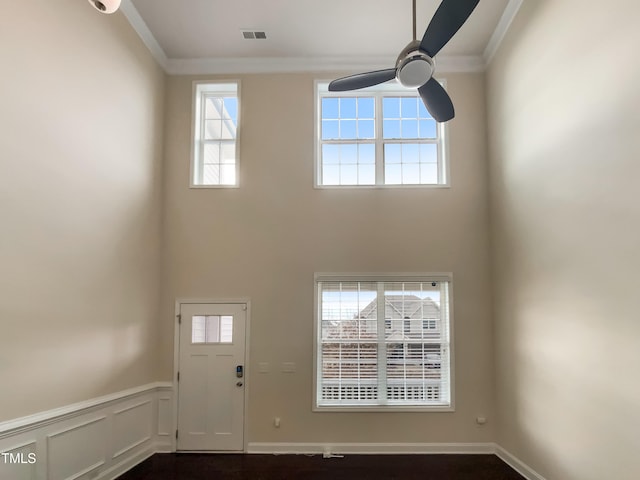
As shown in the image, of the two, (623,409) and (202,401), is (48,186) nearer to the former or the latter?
(202,401)

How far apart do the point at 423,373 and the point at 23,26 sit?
5.41 metres

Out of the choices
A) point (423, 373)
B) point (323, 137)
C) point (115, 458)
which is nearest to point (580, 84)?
point (323, 137)

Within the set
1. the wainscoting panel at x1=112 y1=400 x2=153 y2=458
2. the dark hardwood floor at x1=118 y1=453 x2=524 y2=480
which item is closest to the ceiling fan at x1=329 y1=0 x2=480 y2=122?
the dark hardwood floor at x1=118 y1=453 x2=524 y2=480

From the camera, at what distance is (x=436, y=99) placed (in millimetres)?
3879

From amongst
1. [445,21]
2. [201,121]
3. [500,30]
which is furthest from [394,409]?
[500,30]

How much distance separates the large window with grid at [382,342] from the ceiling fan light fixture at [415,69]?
9.47ft

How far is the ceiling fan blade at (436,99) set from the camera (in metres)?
3.77

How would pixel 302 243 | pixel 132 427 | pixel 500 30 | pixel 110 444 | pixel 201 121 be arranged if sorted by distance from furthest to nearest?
pixel 201 121 → pixel 302 243 → pixel 500 30 → pixel 132 427 → pixel 110 444

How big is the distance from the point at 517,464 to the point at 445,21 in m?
4.54

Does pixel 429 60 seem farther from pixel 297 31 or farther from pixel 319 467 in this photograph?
pixel 319 467

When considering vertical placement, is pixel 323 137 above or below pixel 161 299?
above

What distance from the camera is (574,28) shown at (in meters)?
3.65

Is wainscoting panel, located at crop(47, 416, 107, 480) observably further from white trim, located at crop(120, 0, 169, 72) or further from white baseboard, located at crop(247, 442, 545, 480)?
white trim, located at crop(120, 0, 169, 72)

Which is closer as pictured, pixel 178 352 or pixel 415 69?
pixel 415 69
